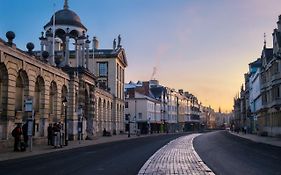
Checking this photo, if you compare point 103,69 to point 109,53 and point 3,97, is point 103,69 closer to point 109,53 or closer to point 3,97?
point 109,53

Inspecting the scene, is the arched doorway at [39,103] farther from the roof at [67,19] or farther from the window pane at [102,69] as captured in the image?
the window pane at [102,69]

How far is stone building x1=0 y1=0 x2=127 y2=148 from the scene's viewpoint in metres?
27.9

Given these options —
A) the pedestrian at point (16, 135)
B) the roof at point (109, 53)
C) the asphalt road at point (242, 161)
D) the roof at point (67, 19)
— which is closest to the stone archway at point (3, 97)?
the pedestrian at point (16, 135)

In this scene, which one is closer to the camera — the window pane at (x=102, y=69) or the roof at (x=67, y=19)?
the roof at (x=67, y=19)

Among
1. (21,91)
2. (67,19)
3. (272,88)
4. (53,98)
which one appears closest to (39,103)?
(21,91)

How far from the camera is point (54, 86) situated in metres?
39.5

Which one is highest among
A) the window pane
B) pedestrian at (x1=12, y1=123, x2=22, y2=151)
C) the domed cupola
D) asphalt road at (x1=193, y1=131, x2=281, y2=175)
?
the domed cupola

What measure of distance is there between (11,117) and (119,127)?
5411 cm

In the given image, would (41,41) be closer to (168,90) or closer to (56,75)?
(56,75)

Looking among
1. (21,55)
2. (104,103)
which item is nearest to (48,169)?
(21,55)

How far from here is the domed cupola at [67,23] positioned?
49188 mm

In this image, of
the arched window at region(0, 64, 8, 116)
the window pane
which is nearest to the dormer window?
the window pane

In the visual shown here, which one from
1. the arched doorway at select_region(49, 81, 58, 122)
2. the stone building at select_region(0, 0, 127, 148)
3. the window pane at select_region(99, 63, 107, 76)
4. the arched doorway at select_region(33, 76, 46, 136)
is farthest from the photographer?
the window pane at select_region(99, 63, 107, 76)

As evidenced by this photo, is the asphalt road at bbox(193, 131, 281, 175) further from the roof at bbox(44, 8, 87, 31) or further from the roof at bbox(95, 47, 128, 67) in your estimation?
the roof at bbox(95, 47, 128, 67)
